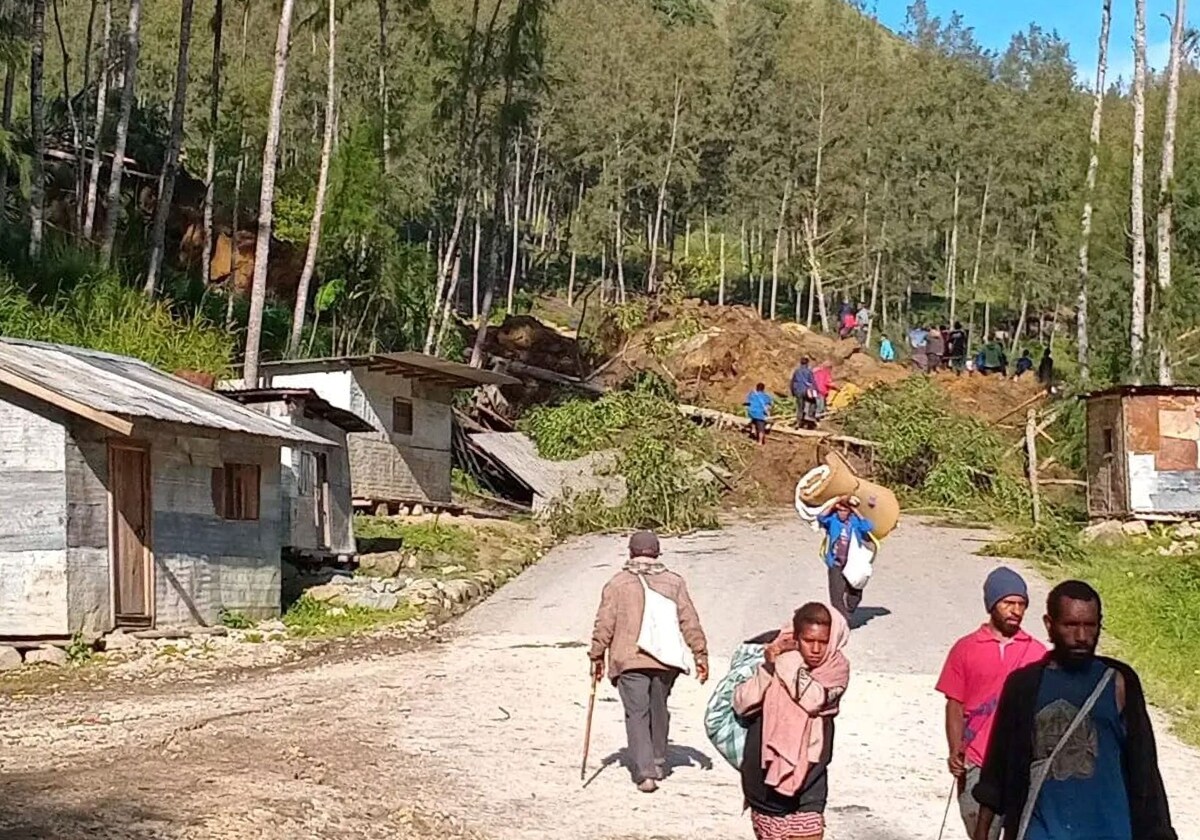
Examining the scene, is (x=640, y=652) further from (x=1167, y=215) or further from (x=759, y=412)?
(x=1167, y=215)

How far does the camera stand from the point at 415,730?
11453mm

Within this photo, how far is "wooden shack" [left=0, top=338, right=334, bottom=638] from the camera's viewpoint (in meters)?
14.6

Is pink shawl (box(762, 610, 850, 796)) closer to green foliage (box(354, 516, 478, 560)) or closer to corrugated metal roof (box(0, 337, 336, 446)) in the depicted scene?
corrugated metal roof (box(0, 337, 336, 446))

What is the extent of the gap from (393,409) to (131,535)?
10011mm

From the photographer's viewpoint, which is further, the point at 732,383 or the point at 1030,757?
the point at 732,383

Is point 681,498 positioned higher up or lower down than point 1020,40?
lower down

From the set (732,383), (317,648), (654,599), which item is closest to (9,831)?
(654,599)

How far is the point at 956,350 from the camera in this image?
46.1 metres

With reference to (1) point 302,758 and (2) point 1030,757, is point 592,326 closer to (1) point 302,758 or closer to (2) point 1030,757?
(1) point 302,758

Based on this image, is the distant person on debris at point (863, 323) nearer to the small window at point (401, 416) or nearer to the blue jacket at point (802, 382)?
the blue jacket at point (802, 382)

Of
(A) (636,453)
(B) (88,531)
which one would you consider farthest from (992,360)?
(B) (88,531)

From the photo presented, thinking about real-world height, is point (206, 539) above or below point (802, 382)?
below

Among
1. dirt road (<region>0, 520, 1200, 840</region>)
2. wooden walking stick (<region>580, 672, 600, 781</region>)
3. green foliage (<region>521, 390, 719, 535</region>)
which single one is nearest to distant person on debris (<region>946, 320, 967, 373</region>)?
green foliage (<region>521, 390, 719, 535</region>)

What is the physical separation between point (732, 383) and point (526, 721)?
2438cm
